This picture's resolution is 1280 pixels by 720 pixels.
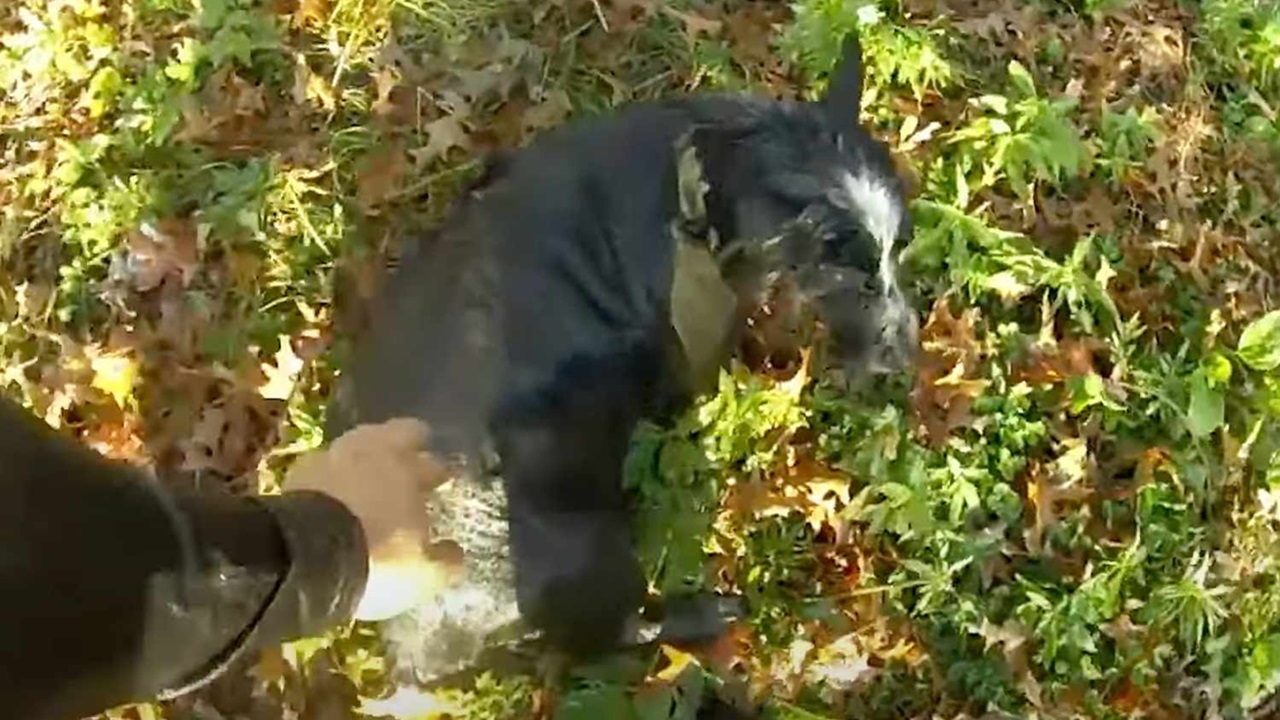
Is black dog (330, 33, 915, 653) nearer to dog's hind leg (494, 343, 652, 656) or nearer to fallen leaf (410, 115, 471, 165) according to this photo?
dog's hind leg (494, 343, 652, 656)

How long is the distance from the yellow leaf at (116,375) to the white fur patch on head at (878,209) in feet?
7.28

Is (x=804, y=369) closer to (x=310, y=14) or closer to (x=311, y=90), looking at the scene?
(x=311, y=90)

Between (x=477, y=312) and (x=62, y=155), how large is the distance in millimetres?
1789

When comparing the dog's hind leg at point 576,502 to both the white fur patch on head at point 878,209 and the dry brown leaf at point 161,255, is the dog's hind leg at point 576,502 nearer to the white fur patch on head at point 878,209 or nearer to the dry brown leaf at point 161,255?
the white fur patch on head at point 878,209

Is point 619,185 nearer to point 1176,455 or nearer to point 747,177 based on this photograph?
point 747,177

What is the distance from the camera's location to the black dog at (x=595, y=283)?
379 cm

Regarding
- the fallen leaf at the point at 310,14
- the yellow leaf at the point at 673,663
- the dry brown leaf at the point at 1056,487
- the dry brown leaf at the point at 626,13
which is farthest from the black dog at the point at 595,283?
the fallen leaf at the point at 310,14

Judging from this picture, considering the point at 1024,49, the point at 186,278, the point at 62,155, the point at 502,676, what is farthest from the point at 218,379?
the point at 1024,49

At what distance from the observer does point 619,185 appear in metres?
3.92

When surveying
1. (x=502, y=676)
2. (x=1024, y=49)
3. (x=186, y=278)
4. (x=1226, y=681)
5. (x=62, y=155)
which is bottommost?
(x=1226, y=681)

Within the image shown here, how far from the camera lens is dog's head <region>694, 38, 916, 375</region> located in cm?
380

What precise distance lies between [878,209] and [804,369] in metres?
0.82

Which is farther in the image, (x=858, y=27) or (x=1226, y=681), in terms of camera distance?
(x=858, y=27)

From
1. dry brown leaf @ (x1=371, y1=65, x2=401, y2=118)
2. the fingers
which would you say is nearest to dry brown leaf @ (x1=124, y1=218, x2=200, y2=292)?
dry brown leaf @ (x1=371, y1=65, x2=401, y2=118)
